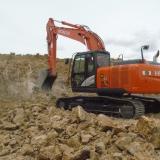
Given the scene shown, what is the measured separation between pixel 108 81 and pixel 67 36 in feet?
12.7

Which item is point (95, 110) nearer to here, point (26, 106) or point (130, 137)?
point (26, 106)

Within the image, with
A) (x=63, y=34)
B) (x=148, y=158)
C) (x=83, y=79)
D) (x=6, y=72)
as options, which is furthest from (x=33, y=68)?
(x=148, y=158)

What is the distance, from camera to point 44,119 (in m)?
13.7

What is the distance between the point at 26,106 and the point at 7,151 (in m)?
4.34

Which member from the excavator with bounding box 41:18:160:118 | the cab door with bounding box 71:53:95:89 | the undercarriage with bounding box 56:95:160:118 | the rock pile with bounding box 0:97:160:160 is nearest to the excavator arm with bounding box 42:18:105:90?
the excavator with bounding box 41:18:160:118

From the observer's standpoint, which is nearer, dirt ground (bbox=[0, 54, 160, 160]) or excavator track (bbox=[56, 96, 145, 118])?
dirt ground (bbox=[0, 54, 160, 160])

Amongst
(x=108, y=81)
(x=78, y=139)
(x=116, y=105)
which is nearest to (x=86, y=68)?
(x=108, y=81)

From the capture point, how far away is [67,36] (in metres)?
18.6

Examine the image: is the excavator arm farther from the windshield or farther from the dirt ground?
the dirt ground

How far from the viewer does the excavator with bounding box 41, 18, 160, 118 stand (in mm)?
14562

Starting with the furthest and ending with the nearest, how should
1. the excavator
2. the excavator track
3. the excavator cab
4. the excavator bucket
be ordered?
the excavator bucket → the excavator cab → the excavator → the excavator track

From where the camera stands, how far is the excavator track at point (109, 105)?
559 inches

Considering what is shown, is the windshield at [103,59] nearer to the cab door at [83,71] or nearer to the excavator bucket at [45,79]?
the cab door at [83,71]

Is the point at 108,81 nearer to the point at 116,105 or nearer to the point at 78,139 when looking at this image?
the point at 116,105
